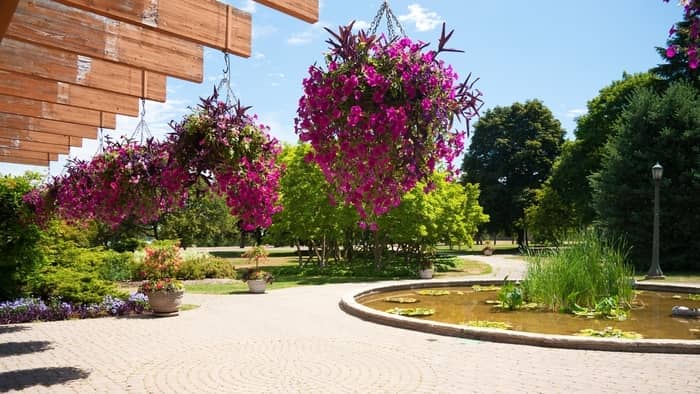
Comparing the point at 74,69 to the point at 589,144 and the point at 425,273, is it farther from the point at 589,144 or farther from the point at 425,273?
the point at 589,144

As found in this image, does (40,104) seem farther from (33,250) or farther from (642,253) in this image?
(642,253)

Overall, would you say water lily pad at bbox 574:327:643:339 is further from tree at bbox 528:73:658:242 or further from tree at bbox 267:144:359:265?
tree at bbox 528:73:658:242

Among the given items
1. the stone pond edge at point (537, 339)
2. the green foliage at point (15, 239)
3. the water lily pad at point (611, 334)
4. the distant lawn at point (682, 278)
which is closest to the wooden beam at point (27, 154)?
the green foliage at point (15, 239)

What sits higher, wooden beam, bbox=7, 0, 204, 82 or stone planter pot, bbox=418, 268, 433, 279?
wooden beam, bbox=7, 0, 204, 82

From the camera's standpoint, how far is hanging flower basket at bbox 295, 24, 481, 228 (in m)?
3.73

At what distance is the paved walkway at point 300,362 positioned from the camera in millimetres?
6031

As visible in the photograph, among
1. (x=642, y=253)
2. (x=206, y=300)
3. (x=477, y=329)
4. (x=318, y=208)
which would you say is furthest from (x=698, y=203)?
(x=206, y=300)

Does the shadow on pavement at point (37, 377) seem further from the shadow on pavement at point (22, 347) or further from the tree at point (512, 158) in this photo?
the tree at point (512, 158)

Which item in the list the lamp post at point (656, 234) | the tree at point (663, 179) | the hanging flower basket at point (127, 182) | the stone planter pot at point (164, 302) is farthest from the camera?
the tree at point (663, 179)

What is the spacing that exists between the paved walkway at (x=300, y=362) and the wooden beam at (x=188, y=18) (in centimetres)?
381

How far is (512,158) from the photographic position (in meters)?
46.6

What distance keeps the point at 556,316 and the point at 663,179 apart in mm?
15873

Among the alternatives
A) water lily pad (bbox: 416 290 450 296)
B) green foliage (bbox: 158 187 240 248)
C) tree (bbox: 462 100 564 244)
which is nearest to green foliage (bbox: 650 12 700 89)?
tree (bbox: 462 100 564 244)

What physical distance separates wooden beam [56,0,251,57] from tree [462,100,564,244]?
41532 millimetres
